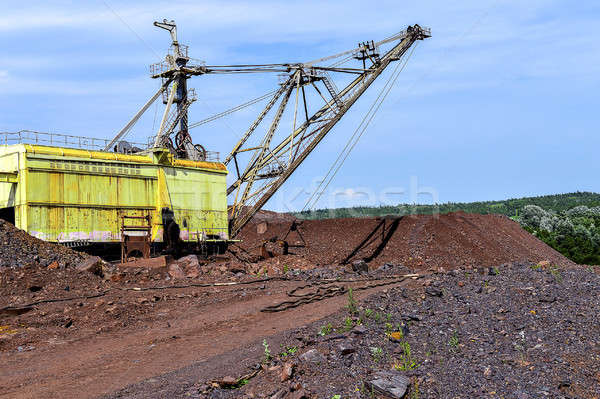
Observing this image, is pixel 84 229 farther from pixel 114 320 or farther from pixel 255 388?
pixel 255 388

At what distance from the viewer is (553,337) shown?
30.4 ft

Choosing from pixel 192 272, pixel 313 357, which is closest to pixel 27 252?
pixel 192 272

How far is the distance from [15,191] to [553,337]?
2012 centimetres

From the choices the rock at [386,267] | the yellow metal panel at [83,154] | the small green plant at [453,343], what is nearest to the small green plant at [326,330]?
the small green plant at [453,343]

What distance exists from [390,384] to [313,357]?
1471mm

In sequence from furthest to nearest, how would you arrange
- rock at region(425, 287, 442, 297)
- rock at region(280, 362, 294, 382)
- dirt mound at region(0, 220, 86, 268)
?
1. dirt mound at region(0, 220, 86, 268)
2. rock at region(425, 287, 442, 297)
3. rock at region(280, 362, 294, 382)

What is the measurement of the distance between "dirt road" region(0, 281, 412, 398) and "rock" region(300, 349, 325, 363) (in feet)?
3.94

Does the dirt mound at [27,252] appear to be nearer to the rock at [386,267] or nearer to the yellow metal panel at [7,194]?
the yellow metal panel at [7,194]

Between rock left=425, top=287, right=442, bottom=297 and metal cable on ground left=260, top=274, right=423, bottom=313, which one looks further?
metal cable on ground left=260, top=274, right=423, bottom=313

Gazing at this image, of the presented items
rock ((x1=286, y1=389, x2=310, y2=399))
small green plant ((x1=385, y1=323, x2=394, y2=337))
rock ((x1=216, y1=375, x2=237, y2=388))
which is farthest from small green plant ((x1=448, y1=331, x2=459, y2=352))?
rock ((x1=216, y1=375, x2=237, y2=388))

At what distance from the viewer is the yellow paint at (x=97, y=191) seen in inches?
892

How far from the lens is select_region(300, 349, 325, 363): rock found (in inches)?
335

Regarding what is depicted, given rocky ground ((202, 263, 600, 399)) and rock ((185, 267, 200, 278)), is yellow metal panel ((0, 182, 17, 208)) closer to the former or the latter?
rock ((185, 267, 200, 278))

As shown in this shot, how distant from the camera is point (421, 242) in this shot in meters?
27.0
